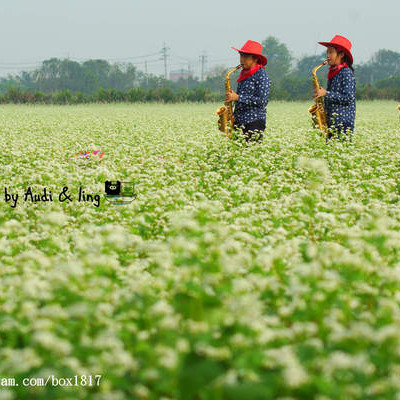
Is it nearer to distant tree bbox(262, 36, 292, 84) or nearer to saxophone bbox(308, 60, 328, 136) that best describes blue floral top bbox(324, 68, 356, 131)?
saxophone bbox(308, 60, 328, 136)

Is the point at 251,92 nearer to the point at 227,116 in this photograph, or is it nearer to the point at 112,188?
the point at 227,116

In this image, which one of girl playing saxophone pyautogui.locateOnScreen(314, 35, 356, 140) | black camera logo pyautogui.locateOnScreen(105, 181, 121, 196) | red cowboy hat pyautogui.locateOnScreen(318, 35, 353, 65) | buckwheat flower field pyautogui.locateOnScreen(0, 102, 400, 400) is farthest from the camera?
girl playing saxophone pyautogui.locateOnScreen(314, 35, 356, 140)

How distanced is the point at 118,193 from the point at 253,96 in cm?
379

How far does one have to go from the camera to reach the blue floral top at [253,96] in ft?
28.8

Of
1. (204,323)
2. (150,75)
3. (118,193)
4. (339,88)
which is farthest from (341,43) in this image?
(150,75)

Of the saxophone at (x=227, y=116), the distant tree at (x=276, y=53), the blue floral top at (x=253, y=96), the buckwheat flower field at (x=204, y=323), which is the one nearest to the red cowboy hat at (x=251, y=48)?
the blue floral top at (x=253, y=96)

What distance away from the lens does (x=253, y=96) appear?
8.89 m

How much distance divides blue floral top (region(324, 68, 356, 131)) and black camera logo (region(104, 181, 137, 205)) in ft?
15.0

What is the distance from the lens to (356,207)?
14.4 feet

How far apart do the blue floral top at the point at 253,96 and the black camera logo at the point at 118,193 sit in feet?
11.1

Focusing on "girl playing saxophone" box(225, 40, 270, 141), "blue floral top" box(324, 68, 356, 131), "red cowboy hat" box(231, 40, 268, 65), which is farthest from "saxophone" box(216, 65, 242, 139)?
"blue floral top" box(324, 68, 356, 131)

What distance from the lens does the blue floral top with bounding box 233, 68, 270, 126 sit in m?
8.78

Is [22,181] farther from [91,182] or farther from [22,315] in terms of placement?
[22,315]

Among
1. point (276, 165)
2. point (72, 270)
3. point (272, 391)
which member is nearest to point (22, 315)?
point (72, 270)
